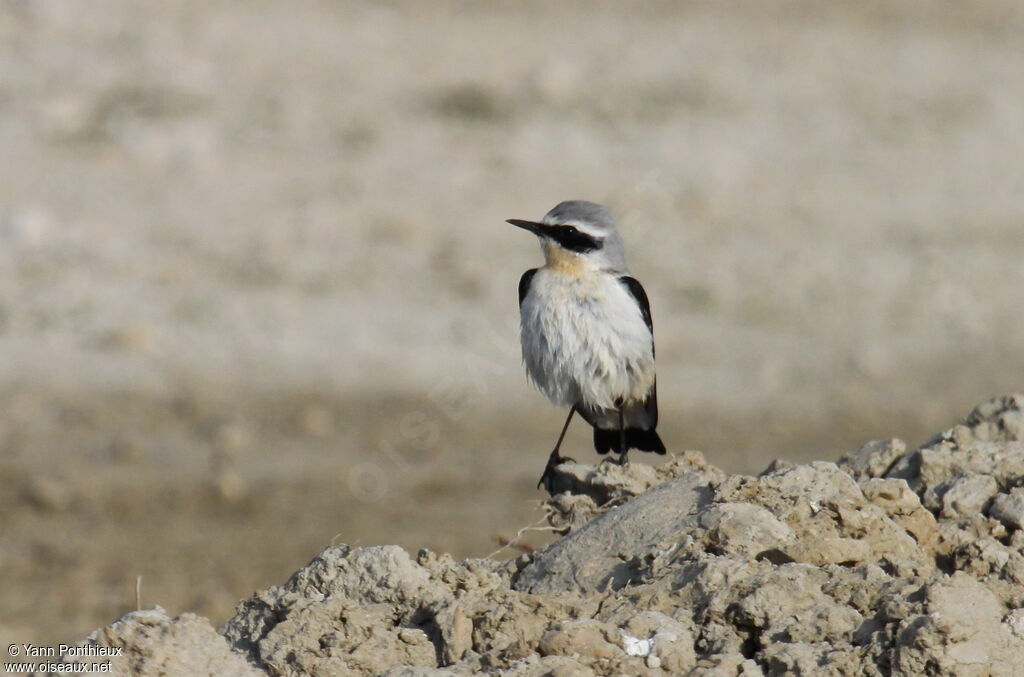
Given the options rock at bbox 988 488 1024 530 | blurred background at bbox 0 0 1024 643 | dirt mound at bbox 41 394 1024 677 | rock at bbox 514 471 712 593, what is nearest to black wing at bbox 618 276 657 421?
dirt mound at bbox 41 394 1024 677

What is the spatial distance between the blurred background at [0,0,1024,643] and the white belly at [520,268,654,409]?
106 inches

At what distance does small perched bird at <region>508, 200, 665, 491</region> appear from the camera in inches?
280

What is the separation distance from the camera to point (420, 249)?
48.1 feet

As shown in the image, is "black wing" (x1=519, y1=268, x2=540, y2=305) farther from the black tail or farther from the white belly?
the black tail

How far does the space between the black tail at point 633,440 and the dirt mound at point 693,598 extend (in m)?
1.80

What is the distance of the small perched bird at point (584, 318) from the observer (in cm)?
712

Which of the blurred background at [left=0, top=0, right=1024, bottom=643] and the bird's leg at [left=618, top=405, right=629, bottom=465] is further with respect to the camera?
the blurred background at [left=0, top=0, right=1024, bottom=643]

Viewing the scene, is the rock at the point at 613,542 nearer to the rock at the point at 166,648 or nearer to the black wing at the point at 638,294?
the rock at the point at 166,648

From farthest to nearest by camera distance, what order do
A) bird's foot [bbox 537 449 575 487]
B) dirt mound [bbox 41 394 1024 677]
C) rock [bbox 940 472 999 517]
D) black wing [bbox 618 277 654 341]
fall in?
black wing [bbox 618 277 654 341] → bird's foot [bbox 537 449 575 487] → rock [bbox 940 472 999 517] → dirt mound [bbox 41 394 1024 677]

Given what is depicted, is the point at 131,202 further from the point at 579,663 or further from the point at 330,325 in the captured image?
the point at 579,663

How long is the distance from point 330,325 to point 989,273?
6687 millimetres

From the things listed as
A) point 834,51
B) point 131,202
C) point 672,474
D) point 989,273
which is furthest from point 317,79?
point 672,474

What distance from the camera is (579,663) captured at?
452 cm

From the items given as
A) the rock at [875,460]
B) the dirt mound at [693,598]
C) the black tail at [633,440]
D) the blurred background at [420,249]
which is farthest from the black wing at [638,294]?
the blurred background at [420,249]
